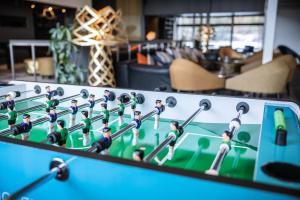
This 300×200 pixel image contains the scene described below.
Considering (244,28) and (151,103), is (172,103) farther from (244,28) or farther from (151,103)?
(244,28)

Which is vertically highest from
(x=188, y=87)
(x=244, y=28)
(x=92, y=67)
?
(x=244, y=28)

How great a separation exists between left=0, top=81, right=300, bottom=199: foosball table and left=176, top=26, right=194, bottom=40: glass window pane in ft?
41.3

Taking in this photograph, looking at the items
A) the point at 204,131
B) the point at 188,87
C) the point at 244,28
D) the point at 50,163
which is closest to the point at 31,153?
the point at 50,163

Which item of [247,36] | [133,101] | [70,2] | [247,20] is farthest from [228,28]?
[133,101]

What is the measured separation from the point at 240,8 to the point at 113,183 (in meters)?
11.0

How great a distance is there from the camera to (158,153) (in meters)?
1.28

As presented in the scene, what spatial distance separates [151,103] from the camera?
1.93 meters

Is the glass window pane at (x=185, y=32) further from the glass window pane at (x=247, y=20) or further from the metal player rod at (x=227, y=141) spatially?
the metal player rod at (x=227, y=141)

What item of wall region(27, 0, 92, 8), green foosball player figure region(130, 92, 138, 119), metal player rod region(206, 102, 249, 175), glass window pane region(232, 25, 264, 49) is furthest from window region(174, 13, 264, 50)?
metal player rod region(206, 102, 249, 175)

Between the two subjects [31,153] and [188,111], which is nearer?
[31,153]

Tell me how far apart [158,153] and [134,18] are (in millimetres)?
11184

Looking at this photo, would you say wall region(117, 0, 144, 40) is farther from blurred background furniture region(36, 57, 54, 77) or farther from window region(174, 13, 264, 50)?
blurred background furniture region(36, 57, 54, 77)

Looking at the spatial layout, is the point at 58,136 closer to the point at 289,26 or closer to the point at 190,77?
the point at 190,77

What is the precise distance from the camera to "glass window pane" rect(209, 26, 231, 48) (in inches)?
535
